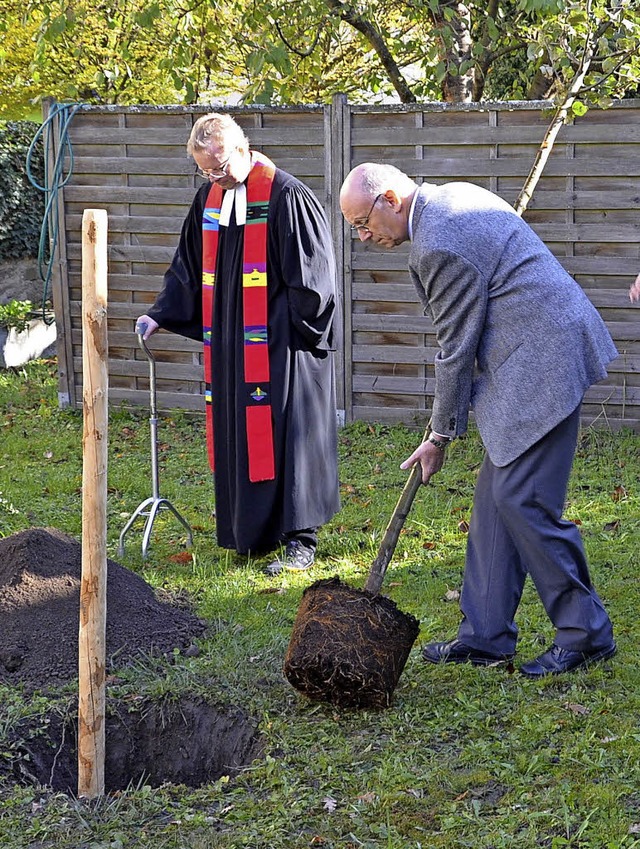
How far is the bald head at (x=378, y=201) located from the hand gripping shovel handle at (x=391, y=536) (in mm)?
815

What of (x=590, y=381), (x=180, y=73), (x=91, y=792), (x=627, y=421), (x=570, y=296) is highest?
(x=180, y=73)

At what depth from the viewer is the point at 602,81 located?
7195 mm

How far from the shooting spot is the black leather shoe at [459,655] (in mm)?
4238

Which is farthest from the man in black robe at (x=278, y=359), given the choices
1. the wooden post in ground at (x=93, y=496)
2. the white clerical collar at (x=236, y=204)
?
the wooden post in ground at (x=93, y=496)

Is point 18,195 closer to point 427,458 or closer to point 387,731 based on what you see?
point 427,458

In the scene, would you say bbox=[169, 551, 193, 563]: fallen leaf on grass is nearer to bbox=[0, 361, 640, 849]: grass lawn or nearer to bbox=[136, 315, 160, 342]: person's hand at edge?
bbox=[0, 361, 640, 849]: grass lawn

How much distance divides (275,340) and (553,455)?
6.60 ft

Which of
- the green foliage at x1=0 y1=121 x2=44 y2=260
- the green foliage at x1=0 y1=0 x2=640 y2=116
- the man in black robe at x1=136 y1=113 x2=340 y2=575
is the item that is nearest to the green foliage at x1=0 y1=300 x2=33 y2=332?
the green foliage at x1=0 y1=121 x2=44 y2=260

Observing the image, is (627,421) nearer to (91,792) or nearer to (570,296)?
(570,296)

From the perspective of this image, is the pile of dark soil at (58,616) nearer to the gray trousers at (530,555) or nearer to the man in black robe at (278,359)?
the man in black robe at (278,359)

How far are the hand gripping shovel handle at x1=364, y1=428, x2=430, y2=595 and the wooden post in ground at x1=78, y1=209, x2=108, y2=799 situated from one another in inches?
45.0

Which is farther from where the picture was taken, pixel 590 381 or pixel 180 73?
pixel 180 73

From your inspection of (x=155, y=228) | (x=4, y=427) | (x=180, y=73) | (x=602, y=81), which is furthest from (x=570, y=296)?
(x=180, y=73)

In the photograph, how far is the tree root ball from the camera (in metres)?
3.75
